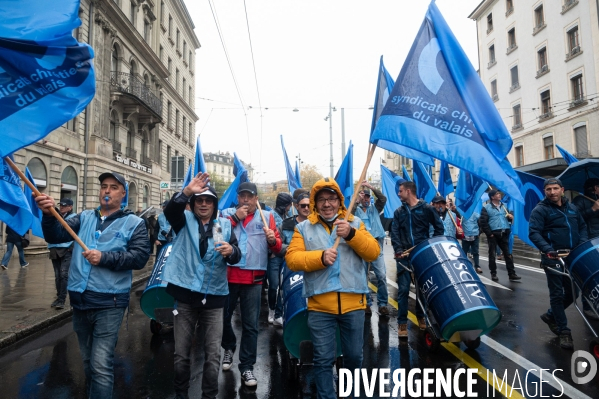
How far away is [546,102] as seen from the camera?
28.0 m

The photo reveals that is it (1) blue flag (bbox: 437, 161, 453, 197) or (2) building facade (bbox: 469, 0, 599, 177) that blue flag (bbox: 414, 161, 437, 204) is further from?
(2) building facade (bbox: 469, 0, 599, 177)

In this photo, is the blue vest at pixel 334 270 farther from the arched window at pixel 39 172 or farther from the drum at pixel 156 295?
the arched window at pixel 39 172

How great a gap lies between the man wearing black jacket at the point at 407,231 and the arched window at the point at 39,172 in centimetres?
1561

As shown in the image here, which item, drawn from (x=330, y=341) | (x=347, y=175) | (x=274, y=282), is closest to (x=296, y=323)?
(x=330, y=341)

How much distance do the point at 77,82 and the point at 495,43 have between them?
38247 millimetres

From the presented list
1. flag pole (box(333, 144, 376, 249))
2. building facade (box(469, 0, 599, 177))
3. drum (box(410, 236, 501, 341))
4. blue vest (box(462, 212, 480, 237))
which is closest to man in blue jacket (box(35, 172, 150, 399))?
flag pole (box(333, 144, 376, 249))

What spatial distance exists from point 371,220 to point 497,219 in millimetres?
4238

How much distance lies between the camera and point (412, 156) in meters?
4.55

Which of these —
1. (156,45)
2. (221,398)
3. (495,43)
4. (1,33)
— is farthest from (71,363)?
(495,43)

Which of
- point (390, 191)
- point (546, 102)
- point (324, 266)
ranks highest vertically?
point (546, 102)

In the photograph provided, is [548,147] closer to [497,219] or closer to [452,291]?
[497,219]

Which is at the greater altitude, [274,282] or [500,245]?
[500,245]

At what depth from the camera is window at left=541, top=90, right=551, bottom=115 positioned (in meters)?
27.5

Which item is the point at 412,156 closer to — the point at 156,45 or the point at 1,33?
the point at 1,33
